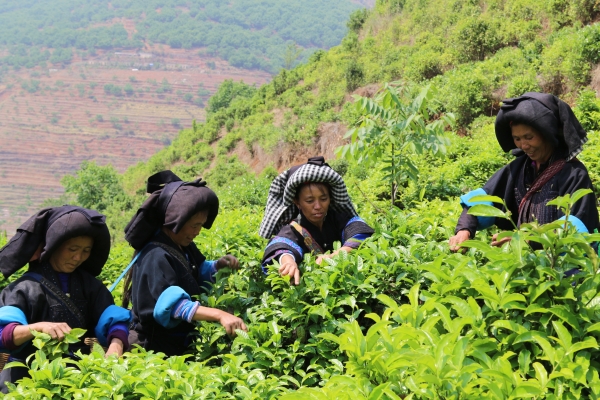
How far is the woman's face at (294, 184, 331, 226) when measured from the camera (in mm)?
3391

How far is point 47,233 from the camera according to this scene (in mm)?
3000

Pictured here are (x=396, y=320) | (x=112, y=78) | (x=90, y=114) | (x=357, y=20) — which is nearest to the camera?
(x=396, y=320)

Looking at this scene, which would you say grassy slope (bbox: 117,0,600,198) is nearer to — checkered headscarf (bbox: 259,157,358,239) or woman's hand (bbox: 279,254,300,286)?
checkered headscarf (bbox: 259,157,358,239)

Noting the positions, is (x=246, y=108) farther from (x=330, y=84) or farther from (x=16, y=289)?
(x=16, y=289)

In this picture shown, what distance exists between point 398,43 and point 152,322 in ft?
84.3

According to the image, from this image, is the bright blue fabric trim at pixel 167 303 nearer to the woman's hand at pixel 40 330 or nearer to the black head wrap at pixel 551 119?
the woman's hand at pixel 40 330

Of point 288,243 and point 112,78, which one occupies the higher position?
point 288,243

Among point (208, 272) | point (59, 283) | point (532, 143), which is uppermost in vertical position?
point (532, 143)

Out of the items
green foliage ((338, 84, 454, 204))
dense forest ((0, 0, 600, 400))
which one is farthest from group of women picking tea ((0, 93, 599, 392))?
green foliage ((338, 84, 454, 204))

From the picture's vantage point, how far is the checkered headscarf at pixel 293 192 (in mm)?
3381

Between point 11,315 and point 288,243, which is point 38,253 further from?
point 288,243

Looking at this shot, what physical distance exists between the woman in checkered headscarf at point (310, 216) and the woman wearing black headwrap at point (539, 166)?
695 millimetres

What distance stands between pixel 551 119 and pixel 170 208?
186cm

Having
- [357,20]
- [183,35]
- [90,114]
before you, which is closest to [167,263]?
[357,20]
